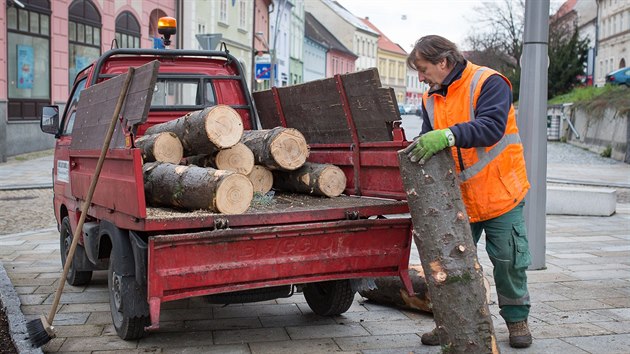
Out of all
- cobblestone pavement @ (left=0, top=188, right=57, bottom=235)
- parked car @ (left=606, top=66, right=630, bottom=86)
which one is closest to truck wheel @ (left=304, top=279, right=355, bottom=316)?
cobblestone pavement @ (left=0, top=188, right=57, bottom=235)

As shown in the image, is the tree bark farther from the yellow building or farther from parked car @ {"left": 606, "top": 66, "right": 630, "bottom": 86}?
the yellow building

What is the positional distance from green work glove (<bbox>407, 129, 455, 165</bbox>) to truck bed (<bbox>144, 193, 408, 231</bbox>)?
794 mm

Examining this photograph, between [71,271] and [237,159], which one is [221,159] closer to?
[237,159]

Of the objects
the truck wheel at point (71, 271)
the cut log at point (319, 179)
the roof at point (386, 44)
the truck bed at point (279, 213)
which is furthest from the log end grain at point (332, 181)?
the roof at point (386, 44)

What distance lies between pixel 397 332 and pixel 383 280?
0.70 meters

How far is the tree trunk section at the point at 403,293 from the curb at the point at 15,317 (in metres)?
2.19

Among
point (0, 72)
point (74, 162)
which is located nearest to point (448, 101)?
point (74, 162)

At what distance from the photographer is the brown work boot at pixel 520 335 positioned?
4816 millimetres

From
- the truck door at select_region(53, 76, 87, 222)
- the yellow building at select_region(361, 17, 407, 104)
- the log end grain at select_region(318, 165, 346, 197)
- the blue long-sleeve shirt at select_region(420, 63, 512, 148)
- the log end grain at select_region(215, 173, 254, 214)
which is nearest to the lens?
the blue long-sleeve shirt at select_region(420, 63, 512, 148)

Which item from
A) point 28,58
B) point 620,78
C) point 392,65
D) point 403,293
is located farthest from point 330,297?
point 392,65

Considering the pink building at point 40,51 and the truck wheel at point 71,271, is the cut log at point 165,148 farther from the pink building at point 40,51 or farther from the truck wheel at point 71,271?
the pink building at point 40,51

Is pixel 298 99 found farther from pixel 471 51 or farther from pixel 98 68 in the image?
pixel 471 51

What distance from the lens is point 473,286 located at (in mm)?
4195

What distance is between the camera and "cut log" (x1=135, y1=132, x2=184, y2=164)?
18.2 feet
